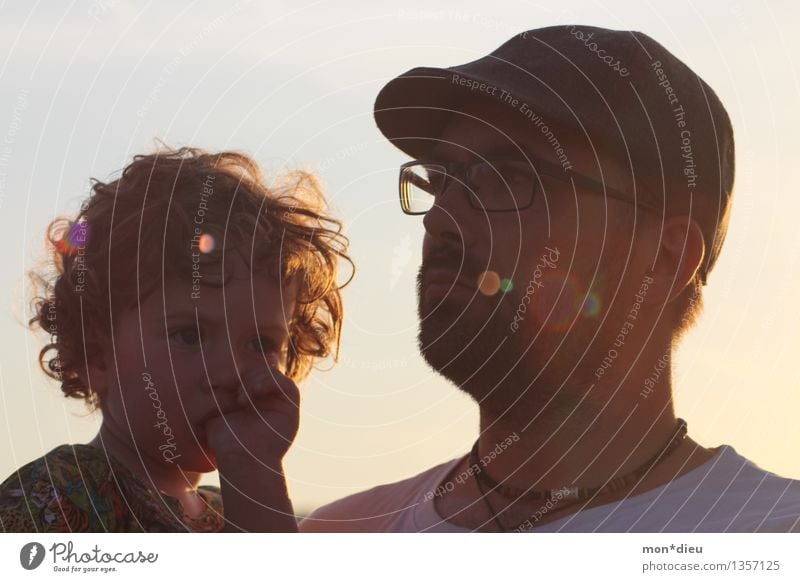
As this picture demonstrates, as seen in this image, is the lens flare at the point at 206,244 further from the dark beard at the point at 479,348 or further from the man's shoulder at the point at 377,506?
the man's shoulder at the point at 377,506

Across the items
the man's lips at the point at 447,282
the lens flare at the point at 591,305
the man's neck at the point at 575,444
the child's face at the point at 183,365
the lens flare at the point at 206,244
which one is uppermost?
the lens flare at the point at 206,244

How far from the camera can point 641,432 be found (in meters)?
2.42

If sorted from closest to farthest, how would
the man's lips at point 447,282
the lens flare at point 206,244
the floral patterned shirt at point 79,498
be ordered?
1. the floral patterned shirt at point 79,498
2. the man's lips at point 447,282
3. the lens flare at point 206,244

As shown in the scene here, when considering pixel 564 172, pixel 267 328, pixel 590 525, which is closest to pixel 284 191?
pixel 267 328

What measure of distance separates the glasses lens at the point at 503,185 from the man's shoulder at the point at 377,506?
0.75 m

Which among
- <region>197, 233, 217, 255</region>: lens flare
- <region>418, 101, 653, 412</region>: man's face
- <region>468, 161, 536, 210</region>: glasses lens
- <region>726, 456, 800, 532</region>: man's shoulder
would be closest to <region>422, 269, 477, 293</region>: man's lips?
<region>418, 101, 653, 412</region>: man's face

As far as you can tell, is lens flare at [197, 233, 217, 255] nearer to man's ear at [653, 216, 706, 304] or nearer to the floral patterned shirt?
the floral patterned shirt

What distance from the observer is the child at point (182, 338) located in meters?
2.43

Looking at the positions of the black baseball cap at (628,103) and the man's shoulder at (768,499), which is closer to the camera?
the man's shoulder at (768,499)

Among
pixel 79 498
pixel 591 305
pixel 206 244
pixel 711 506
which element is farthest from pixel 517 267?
pixel 79 498

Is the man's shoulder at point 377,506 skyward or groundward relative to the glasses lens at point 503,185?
groundward

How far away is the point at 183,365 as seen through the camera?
2570 mm

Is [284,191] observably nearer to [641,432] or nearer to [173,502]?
[173,502]

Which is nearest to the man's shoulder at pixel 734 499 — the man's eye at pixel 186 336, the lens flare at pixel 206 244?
the man's eye at pixel 186 336
